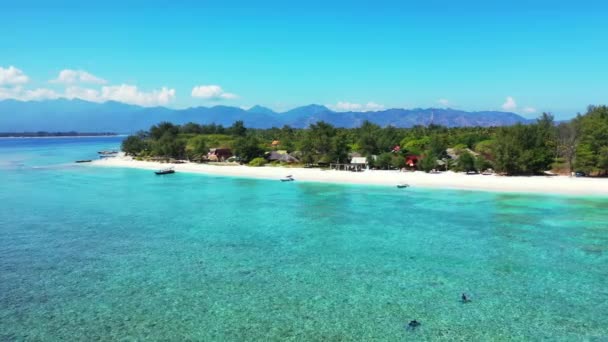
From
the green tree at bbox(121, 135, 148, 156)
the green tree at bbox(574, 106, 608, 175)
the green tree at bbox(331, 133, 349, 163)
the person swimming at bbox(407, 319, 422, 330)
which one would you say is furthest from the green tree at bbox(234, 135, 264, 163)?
the person swimming at bbox(407, 319, 422, 330)

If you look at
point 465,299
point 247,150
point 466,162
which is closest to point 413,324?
point 465,299

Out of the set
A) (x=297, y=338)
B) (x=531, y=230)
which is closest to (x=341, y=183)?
(x=531, y=230)

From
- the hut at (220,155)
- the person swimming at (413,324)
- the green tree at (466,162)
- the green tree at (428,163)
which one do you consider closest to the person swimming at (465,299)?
the person swimming at (413,324)

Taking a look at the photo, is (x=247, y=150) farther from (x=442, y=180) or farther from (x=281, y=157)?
(x=442, y=180)

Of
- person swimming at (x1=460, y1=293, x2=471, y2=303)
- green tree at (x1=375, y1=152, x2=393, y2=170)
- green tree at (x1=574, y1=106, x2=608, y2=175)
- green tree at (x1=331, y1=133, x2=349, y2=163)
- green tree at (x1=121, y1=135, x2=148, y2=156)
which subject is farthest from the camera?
green tree at (x1=121, y1=135, x2=148, y2=156)

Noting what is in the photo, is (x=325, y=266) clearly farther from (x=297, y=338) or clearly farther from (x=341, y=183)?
(x=341, y=183)

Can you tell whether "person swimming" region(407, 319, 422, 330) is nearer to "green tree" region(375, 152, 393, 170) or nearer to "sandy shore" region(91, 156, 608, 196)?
"sandy shore" region(91, 156, 608, 196)
